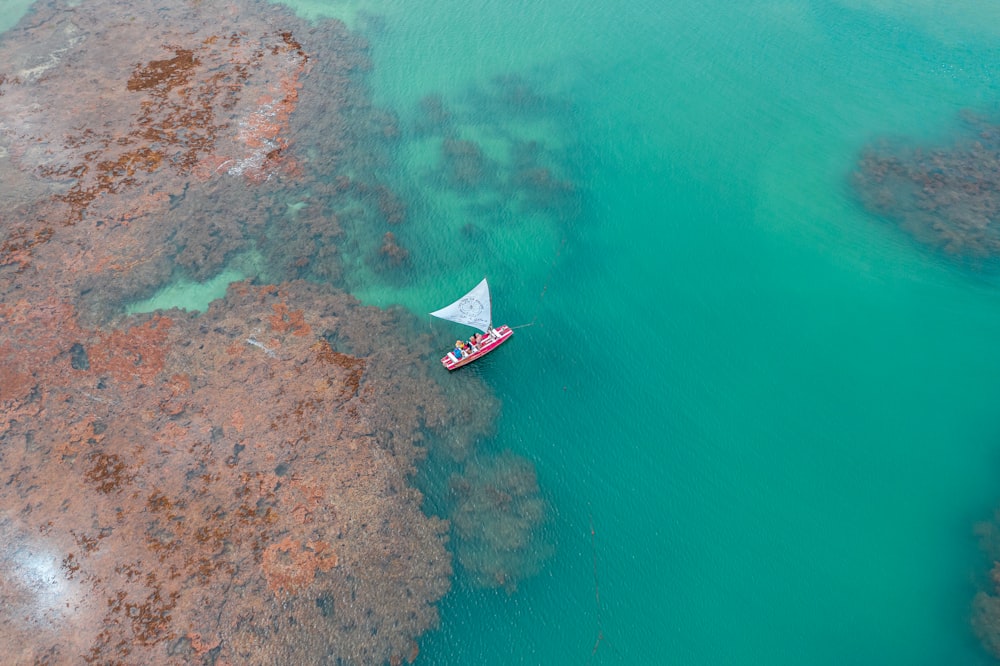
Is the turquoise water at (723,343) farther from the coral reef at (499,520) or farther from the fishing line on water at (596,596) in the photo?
the coral reef at (499,520)

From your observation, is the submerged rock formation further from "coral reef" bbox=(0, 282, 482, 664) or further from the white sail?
the white sail

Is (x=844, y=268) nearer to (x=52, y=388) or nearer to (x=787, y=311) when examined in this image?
(x=787, y=311)

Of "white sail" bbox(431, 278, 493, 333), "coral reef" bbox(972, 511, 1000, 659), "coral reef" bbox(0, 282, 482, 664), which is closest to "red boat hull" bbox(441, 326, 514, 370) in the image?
"white sail" bbox(431, 278, 493, 333)

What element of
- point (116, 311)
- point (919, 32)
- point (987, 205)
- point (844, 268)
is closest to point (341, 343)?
point (116, 311)

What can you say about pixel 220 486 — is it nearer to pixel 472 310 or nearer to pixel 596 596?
pixel 472 310

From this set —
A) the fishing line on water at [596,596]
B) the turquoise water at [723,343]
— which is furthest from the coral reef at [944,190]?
the fishing line on water at [596,596]

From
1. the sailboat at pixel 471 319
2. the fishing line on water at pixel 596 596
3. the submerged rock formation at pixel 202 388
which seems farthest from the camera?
the sailboat at pixel 471 319
